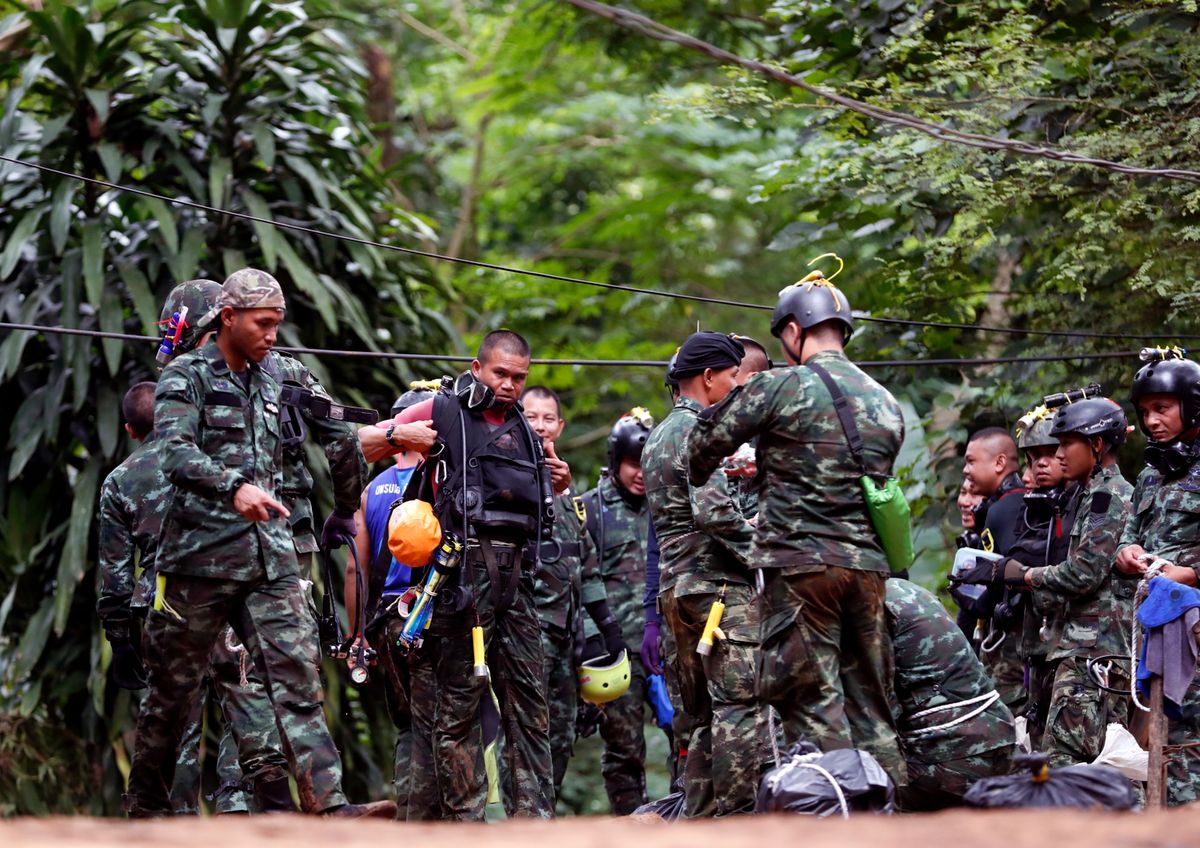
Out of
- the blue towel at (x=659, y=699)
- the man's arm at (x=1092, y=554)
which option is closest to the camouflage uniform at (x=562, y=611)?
the blue towel at (x=659, y=699)

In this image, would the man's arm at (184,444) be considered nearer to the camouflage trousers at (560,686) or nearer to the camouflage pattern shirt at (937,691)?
the camouflage pattern shirt at (937,691)

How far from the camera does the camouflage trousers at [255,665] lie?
6.25m

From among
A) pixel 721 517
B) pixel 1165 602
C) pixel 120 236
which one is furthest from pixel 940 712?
pixel 120 236

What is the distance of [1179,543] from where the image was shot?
7.50 metres

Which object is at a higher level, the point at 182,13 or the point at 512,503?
the point at 182,13

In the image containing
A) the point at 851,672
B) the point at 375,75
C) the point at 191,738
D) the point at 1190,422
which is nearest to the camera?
the point at 851,672

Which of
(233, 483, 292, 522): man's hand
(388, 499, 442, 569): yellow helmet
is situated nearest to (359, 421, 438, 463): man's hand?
(388, 499, 442, 569): yellow helmet

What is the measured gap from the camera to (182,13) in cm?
1162

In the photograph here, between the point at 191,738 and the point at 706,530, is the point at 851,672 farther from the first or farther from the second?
the point at 191,738

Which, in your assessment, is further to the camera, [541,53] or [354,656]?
[541,53]

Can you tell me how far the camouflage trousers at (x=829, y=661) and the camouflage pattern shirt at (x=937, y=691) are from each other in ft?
0.66

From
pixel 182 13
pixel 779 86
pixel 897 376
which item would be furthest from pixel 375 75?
pixel 897 376

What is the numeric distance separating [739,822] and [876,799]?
129cm

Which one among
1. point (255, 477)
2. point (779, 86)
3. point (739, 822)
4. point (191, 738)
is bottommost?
point (191, 738)
